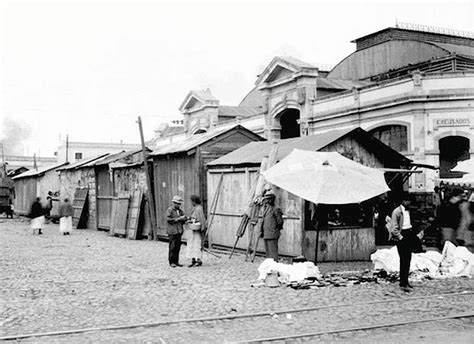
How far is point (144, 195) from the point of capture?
72.0 feet

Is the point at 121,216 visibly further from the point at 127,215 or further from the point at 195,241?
the point at 195,241

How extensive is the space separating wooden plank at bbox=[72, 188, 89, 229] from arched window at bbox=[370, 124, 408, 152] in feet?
50.0

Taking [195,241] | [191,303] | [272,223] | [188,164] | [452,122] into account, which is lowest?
[191,303]

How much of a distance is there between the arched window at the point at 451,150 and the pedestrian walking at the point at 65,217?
17.2 meters

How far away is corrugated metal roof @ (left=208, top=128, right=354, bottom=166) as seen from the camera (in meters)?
14.8

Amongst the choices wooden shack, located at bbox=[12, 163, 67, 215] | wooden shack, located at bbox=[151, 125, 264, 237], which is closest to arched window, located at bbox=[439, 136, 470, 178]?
wooden shack, located at bbox=[151, 125, 264, 237]

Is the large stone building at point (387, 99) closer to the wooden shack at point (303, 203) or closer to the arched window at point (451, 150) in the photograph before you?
the arched window at point (451, 150)

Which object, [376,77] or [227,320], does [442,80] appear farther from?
[227,320]

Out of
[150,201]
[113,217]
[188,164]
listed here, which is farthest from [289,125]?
[188,164]

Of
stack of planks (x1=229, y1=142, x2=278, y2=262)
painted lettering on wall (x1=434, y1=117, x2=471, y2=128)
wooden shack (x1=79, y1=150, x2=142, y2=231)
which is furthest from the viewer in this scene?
painted lettering on wall (x1=434, y1=117, x2=471, y2=128)

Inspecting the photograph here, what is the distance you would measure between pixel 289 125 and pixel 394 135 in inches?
452

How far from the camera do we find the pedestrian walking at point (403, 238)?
10.5 metres

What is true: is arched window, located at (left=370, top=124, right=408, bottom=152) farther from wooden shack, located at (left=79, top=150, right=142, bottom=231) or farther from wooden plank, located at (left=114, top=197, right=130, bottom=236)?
wooden plank, located at (left=114, top=197, right=130, bottom=236)

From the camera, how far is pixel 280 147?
16156 mm
